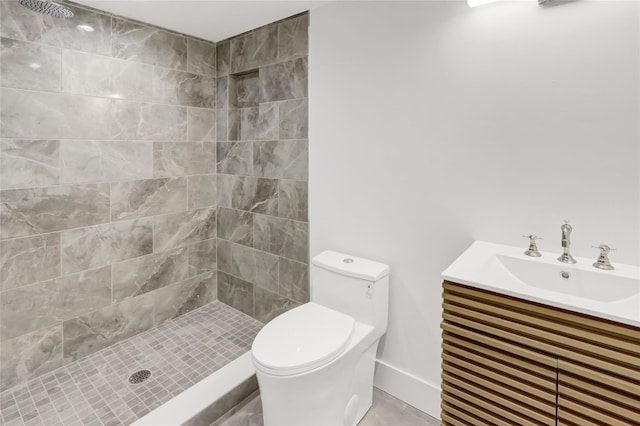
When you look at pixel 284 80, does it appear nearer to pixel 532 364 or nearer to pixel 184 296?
pixel 184 296

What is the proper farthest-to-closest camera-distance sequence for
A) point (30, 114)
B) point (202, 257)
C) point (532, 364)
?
1. point (202, 257)
2. point (30, 114)
3. point (532, 364)

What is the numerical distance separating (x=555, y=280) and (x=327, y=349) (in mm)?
967

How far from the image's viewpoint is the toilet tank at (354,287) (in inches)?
71.5

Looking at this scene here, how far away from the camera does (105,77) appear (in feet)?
7.44

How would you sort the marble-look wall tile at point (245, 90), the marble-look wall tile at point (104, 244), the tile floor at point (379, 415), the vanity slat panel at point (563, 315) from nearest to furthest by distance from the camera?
the vanity slat panel at point (563, 315), the tile floor at point (379, 415), the marble-look wall tile at point (104, 244), the marble-look wall tile at point (245, 90)

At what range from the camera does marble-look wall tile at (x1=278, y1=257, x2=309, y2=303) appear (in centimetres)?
244

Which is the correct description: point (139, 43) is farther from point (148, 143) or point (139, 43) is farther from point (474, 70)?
point (474, 70)

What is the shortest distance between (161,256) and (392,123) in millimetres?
1990

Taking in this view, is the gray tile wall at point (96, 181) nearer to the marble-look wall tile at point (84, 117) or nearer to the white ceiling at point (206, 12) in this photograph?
the marble-look wall tile at point (84, 117)

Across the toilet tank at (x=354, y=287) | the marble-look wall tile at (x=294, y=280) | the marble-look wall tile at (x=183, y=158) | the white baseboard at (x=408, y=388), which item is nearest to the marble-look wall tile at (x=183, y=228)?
the marble-look wall tile at (x=183, y=158)

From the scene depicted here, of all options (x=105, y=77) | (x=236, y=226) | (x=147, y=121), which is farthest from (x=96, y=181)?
(x=236, y=226)

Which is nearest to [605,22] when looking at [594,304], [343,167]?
[594,304]

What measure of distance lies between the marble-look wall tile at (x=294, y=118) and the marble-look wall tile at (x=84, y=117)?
116 centimetres

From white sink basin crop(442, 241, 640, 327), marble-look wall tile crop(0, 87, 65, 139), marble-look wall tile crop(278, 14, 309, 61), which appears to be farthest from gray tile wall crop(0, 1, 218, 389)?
white sink basin crop(442, 241, 640, 327)
